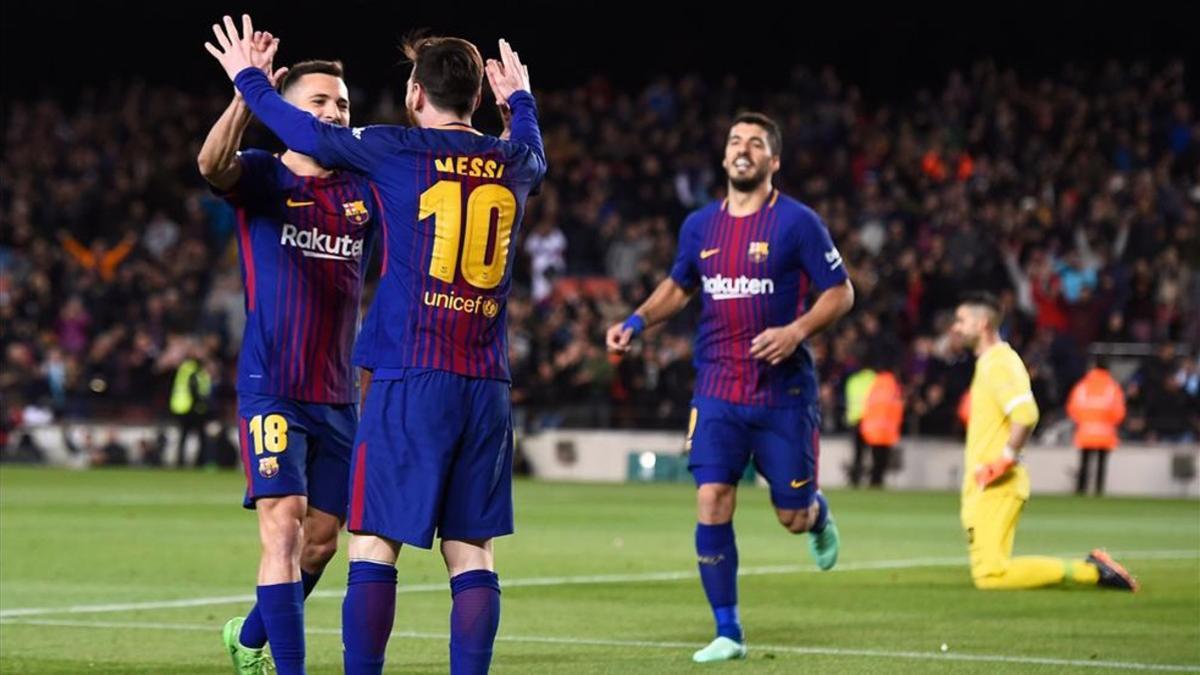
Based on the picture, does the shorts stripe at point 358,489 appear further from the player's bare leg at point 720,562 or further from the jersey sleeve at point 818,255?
the jersey sleeve at point 818,255

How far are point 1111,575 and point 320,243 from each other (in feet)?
23.2

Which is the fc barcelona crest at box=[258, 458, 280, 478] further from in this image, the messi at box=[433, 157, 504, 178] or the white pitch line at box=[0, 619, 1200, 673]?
the white pitch line at box=[0, 619, 1200, 673]

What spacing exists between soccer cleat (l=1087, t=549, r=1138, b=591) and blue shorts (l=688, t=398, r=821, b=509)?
3679 millimetres

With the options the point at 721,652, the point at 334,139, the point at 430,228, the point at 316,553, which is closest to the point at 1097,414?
the point at 721,652

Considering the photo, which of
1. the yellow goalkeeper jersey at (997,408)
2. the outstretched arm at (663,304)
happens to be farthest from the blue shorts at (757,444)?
the yellow goalkeeper jersey at (997,408)

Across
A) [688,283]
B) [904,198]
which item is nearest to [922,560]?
[688,283]

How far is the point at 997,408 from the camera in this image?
536 inches

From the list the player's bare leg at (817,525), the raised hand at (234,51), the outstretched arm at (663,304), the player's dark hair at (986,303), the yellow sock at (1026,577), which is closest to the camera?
the raised hand at (234,51)

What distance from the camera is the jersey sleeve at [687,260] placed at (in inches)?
407

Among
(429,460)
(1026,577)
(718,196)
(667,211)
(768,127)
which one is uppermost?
(718,196)

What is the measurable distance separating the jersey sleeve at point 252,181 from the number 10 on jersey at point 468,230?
1.37 m

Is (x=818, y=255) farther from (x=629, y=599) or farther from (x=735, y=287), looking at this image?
(x=629, y=599)

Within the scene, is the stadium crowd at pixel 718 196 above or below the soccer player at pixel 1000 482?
above

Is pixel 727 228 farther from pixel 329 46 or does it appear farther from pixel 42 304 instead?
pixel 329 46
